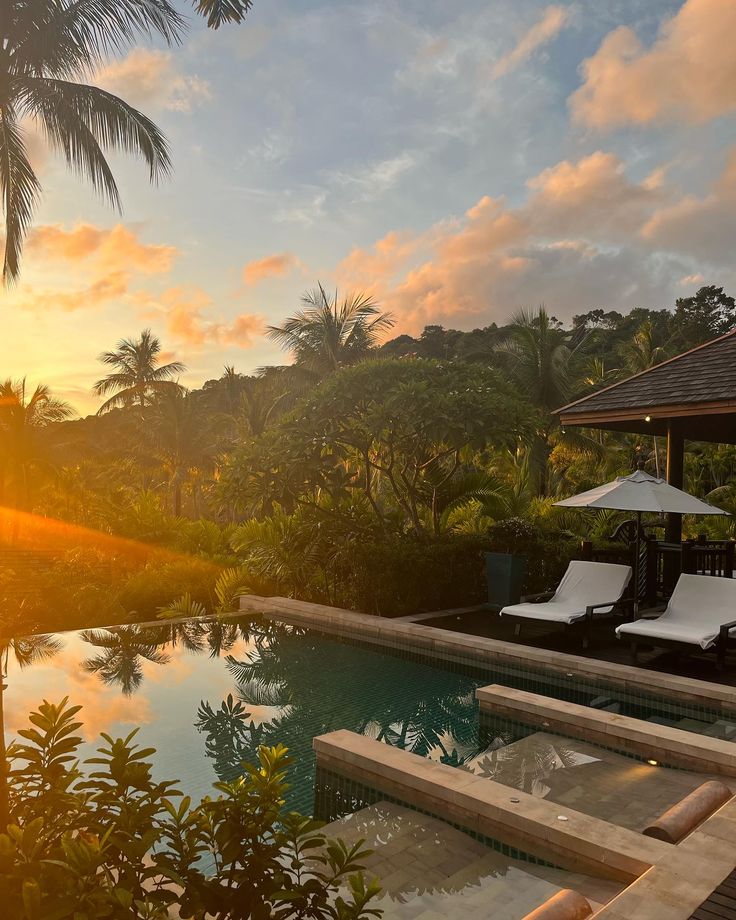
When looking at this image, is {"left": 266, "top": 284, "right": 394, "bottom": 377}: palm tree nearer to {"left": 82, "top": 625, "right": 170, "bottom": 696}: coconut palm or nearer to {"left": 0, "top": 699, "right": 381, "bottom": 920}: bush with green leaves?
{"left": 82, "top": 625, "right": 170, "bottom": 696}: coconut palm

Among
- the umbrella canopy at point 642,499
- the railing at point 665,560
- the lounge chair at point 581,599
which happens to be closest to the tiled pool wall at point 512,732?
the lounge chair at point 581,599

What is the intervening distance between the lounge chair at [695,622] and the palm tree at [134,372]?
38459mm

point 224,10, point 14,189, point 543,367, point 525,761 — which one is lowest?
point 525,761

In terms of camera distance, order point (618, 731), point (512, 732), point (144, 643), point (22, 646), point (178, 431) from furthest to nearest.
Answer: point (178, 431) → point (144, 643) → point (22, 646) → point (512, 732) → point (618, 731)

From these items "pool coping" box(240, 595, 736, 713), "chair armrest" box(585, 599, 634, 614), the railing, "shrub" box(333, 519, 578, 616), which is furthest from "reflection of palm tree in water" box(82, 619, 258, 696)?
the railing

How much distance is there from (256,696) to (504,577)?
508 cm

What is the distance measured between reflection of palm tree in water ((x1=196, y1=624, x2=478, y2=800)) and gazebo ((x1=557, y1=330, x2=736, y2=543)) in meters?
4.64

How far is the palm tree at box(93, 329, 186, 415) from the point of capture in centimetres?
4331

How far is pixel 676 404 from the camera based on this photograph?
9469mm

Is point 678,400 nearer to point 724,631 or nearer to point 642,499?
point 642,499

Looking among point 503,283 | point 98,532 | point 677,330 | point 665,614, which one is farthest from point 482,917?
point 677,330

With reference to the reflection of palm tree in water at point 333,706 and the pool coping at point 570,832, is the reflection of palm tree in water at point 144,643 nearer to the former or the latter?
the reflection of palm tree in water at point 333,706

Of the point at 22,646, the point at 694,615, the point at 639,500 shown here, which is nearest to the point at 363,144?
the point at 639,500

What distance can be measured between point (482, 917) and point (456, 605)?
8.45 metres
